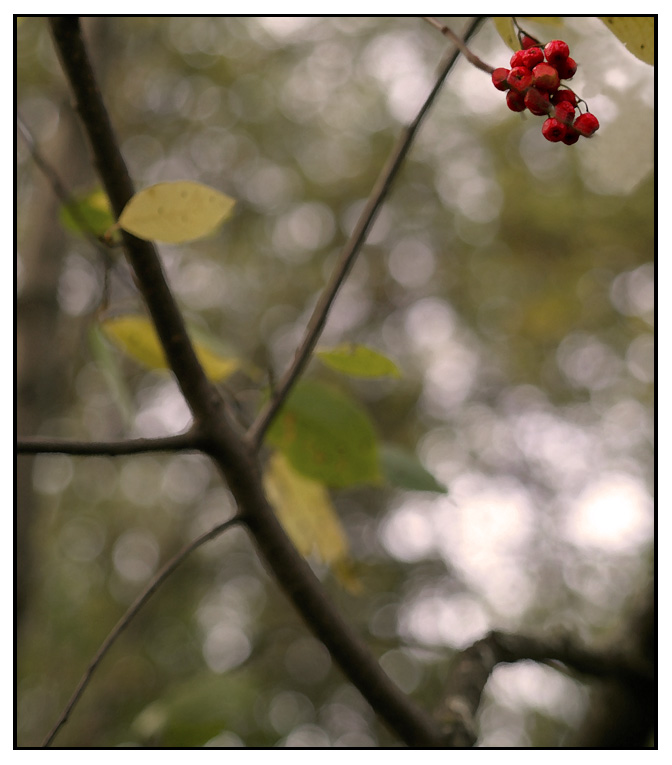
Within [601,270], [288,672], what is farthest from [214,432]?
[288,672]

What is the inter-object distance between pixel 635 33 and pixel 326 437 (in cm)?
32

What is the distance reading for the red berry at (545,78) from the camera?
326 mm

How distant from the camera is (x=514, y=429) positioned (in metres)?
3.36

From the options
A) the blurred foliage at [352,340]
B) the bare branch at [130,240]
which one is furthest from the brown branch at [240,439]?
→ the blurred foliage at [352,340]

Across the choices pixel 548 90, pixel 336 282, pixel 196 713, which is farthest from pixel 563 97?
pixel 196 713

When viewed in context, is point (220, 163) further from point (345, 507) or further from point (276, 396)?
point (276, 396)

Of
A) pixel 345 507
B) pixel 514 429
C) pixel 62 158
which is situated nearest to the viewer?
pixel 62 158

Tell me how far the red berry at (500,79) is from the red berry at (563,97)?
0.03m

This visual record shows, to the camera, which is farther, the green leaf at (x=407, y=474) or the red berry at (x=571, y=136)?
the green leaf at (x=407, y=474)

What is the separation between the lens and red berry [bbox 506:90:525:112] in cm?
33

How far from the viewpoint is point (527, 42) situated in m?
0.37

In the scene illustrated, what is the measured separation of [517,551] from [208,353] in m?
2.90

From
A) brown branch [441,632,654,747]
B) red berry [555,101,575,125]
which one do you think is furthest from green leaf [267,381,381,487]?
red berry [555,101,575,125]

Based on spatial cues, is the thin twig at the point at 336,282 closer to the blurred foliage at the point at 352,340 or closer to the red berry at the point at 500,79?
the red berry at the point at 500,79
